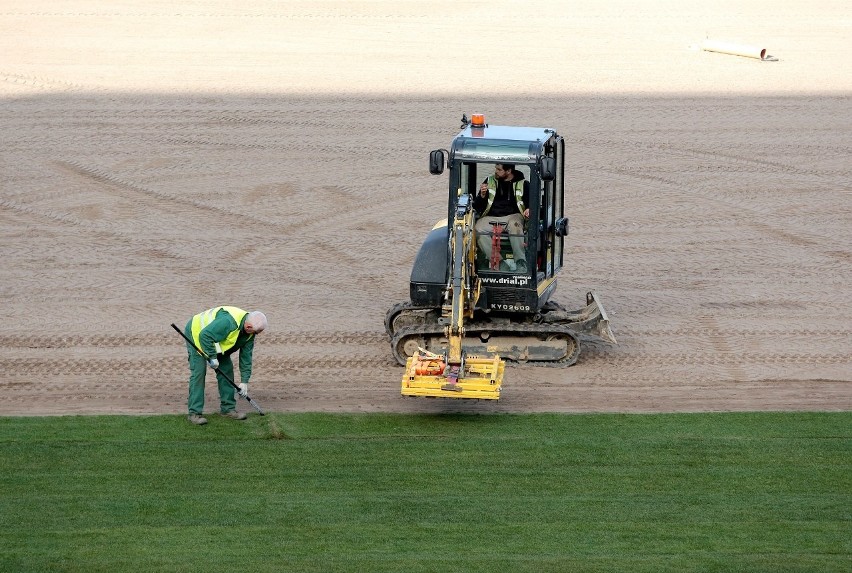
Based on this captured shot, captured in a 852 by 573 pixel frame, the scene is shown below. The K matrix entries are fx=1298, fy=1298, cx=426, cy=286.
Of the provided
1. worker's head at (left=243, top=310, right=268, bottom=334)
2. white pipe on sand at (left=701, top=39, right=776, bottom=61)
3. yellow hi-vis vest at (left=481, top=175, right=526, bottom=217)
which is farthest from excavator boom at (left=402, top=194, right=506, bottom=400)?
white pipe on sand at (left=701, top=39, right=776, bottom=61)

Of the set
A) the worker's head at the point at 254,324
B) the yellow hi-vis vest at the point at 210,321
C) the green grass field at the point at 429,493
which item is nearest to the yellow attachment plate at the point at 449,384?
the green grass field at the point at 429,493

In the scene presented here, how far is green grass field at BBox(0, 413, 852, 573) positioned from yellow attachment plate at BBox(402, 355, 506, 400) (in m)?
0.44

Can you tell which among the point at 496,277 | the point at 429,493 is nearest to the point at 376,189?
the point at 496,277

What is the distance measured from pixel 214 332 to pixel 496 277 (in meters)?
3.67

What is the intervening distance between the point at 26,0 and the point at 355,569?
2975 cm

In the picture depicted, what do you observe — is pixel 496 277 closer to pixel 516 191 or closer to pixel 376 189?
pixel 516 191

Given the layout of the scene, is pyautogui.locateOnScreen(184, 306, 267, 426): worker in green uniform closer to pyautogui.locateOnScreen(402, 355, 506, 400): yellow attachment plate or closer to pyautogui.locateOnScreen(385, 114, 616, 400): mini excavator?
pyautogui.locateOnScreen(402, 355, 506, 400): yellow attachment plate

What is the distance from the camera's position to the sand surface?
1551cm

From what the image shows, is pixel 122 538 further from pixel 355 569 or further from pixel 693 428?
pixel 693 428

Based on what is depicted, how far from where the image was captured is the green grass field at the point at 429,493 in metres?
10.5

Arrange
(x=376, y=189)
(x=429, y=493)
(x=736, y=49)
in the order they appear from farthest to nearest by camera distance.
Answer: (x=736, y=49)
(x=376, y=189)
(x=429, y=493)

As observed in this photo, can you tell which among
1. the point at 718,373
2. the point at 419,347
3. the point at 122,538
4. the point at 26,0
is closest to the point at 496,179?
the point at 419,347

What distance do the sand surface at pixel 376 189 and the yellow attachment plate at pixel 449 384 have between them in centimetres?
72

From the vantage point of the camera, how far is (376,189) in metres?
22.6
